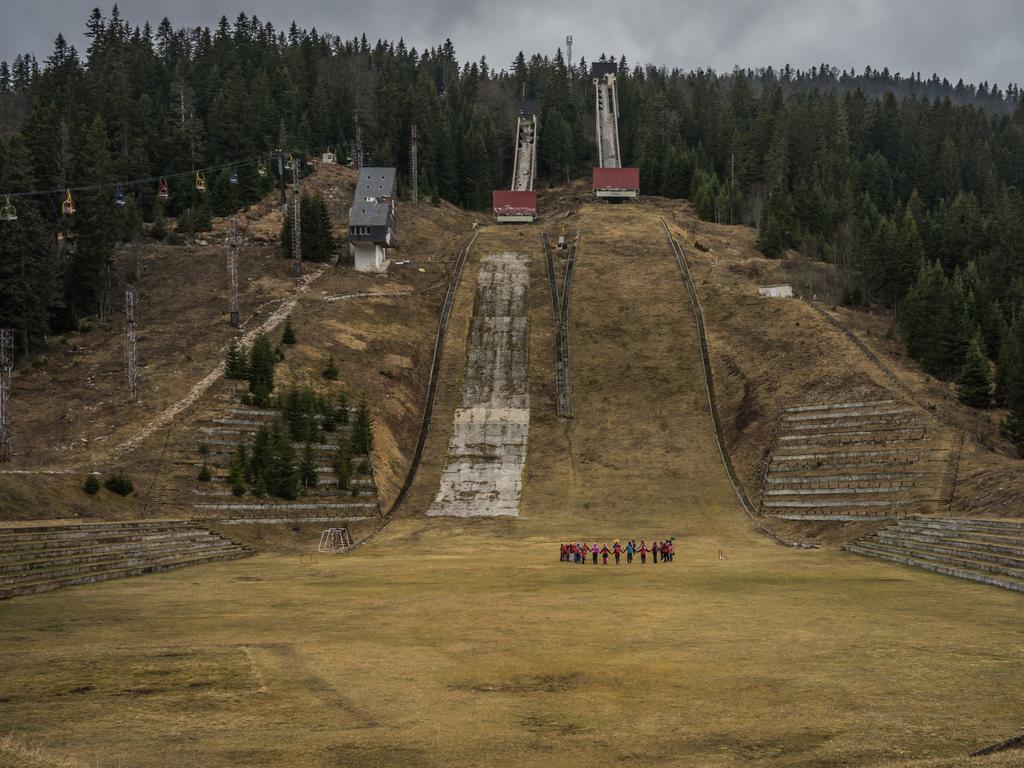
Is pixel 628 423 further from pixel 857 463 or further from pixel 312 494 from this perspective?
pixel 312 494

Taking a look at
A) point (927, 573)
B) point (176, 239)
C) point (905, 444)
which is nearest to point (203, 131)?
point (176, 239)

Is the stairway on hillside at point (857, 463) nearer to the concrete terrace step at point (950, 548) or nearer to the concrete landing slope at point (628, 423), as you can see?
the concrete landing slope at point (628, 423)

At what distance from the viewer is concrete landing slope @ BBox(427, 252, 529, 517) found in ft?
219

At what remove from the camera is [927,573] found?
127 feet

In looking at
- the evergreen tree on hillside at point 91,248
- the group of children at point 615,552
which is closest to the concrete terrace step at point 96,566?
the group of children at point 615,552

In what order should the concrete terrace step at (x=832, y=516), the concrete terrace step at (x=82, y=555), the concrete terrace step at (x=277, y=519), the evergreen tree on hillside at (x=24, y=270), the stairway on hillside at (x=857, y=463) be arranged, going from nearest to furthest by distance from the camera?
1. the concrete terrace step at (x=82, y=555)
2. the concrete terrace step at (x=277, y=519)
3. the concrete terrace step at (x=832, y=516)
4. the stairway on hillside at (x=857, y=463)
5. the evergreen tree on hillside at (x=24, y=270)

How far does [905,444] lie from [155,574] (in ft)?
141

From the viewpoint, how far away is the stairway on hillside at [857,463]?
185 feet

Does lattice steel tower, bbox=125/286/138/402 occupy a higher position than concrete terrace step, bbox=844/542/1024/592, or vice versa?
lattice steel tower, bbox=125/286/138/402

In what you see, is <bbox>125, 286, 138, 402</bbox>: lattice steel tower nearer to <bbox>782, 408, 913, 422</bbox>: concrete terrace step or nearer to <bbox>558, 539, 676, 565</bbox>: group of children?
<bbox>558, 539, 676, 565</bbox>: group of children

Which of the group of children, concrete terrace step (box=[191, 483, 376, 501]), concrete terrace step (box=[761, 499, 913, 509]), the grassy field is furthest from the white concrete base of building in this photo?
the group of children

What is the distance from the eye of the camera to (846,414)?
68.4 m

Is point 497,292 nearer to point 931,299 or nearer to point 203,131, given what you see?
point 931,299

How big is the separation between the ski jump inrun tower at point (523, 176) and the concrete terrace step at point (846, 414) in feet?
225
